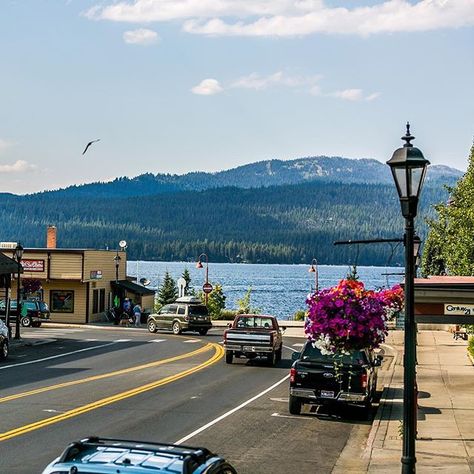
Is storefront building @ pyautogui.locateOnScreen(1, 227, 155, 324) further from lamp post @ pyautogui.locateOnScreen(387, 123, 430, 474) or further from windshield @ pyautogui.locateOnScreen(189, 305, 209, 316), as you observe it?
lamp post @ pyautogui.locateOnScreen(387, 123, 430, 474)

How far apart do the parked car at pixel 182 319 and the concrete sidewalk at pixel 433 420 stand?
612 inches

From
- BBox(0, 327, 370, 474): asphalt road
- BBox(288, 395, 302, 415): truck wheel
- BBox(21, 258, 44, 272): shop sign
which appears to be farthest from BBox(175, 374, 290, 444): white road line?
BBox(21, 258, 44, 272): shop sign

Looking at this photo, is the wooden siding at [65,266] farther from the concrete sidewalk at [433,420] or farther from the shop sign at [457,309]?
the shop sign at [457,309]

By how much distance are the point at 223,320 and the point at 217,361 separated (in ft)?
113

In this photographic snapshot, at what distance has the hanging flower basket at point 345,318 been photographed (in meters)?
17.2

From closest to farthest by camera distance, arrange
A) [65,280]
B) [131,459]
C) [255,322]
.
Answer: [131,459] < [255,322] < [65,280]

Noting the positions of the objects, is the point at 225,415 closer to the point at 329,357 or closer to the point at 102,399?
the point at 329,357

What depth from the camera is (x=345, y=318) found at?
1725cm

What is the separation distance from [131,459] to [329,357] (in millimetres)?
15525

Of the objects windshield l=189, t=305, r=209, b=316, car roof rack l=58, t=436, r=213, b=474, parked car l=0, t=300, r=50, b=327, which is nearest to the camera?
car roof rack l=58, t=436, r=213, b=474

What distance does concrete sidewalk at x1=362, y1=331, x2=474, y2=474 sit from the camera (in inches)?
639

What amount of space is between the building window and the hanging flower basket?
47932 millimetres

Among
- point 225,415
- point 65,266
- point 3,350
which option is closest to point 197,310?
point 65,266

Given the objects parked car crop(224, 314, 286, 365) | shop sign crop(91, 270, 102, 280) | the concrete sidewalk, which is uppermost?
shop sign crop(91, 270, 102, 280)
